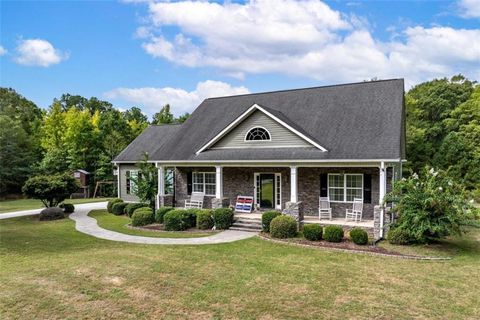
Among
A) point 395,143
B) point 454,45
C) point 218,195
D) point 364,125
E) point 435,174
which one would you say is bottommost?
point 218,195

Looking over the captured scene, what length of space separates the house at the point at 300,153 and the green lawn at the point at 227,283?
3.74 metres

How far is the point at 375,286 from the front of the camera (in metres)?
8.23

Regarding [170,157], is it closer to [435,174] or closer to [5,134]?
[435,174]

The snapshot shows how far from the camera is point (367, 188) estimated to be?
15.0 metres

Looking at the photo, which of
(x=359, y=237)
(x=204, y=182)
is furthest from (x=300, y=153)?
(x=204, y=182)

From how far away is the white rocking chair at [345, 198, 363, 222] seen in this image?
48.5 feet

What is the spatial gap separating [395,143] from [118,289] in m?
11.5

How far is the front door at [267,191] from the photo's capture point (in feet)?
57.1

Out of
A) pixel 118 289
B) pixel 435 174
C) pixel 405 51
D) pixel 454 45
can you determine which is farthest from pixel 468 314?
Result: pixel 405 51

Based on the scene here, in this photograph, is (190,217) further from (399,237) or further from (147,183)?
(399,237)

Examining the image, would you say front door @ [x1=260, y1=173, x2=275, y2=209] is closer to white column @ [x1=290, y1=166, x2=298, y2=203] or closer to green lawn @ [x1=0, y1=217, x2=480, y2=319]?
white column @ [x1=290, y1=166, x2=298, y2=203]

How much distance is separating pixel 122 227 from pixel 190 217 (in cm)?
335

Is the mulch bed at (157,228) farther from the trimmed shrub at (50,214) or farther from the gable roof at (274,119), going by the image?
the trimmed shrub at (50,214)

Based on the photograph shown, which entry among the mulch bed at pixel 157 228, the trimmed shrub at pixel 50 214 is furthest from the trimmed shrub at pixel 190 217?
the trimmed shrub at pixel 50 214
